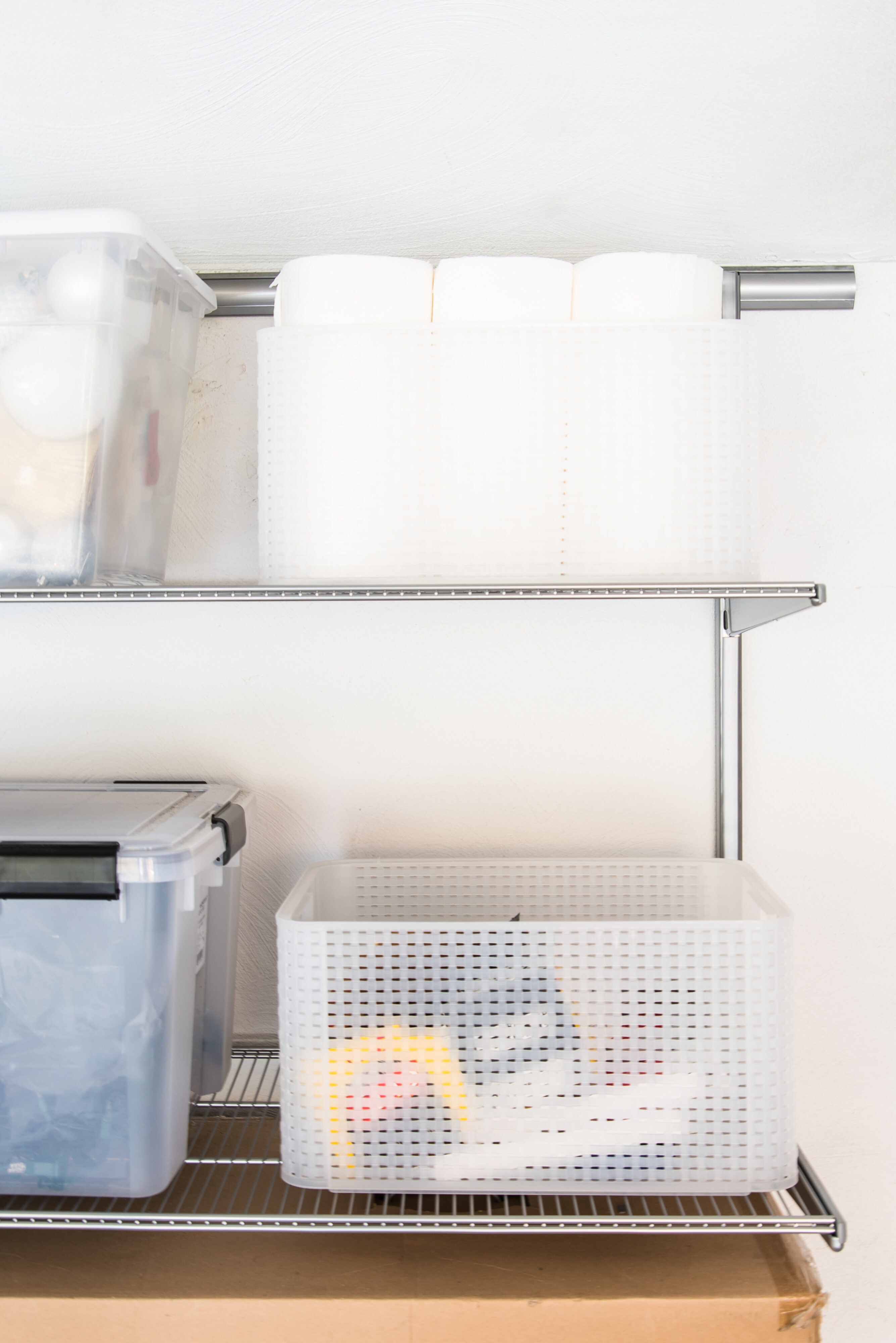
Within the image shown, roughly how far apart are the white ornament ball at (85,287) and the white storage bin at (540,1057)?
61cm

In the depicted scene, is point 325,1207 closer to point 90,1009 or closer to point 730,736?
point 90,1009

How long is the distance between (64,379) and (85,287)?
9 cm

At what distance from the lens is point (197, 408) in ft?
3.68

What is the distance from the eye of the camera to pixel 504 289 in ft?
2.75

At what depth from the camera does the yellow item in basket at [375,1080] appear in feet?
2.64

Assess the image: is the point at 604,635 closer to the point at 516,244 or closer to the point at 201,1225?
the point at 516,244

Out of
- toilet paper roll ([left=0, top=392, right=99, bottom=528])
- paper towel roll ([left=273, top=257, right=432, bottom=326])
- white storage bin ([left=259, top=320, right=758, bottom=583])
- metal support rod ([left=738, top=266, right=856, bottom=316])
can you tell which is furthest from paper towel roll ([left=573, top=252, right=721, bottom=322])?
toilet paper roll ([left=0, top=392, right=99, bottom=528])

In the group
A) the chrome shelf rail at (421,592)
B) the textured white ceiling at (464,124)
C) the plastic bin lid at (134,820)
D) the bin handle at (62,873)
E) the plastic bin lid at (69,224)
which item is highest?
the textured white ceiling at (464,124)

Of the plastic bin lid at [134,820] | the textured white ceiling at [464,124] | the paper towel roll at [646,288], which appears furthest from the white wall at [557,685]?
the paper towel roll at [646,288]

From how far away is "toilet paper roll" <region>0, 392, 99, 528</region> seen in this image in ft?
2.68

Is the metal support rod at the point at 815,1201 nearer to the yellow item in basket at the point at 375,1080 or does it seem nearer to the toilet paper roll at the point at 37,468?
the yellow item in basket at the point at 375,1080

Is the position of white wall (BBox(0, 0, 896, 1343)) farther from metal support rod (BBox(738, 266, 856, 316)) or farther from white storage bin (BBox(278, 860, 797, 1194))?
white storage bin (BBox(278, 860, 797, 1194))

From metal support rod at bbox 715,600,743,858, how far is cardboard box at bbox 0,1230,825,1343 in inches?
17.6

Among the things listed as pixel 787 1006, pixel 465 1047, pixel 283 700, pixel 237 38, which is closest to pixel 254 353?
pixel 237 38
